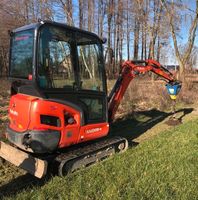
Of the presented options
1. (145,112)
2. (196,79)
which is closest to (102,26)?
(196,79)

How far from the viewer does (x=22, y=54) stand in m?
5.27

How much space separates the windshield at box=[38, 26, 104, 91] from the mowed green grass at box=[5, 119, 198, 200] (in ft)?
4.81

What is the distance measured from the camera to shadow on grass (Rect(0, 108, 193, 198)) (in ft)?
16.3

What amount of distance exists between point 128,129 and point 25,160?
14.0 ft

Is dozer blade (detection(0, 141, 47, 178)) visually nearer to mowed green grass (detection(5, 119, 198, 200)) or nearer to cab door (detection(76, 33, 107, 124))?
mowed green grass (detection(5, 119, 198, 200))

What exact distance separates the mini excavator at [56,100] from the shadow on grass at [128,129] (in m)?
0.26

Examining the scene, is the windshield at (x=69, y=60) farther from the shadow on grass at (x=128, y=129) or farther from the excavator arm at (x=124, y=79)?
the shadow on grass at (x=128, y=129)

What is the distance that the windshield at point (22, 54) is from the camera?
16.5ft

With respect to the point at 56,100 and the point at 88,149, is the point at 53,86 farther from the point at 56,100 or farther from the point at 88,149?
the point at 88,149

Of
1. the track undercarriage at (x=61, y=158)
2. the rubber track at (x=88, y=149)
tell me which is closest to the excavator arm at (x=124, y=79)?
the rubber track at (x=88, y=149)

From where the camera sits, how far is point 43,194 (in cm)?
438

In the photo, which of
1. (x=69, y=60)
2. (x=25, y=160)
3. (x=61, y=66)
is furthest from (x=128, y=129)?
(x=25, y=160)

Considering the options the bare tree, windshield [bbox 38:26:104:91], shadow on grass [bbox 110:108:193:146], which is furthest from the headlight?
the bare tree

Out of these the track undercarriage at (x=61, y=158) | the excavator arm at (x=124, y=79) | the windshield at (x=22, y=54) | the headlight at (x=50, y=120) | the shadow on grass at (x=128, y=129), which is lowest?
the shadow on grass at (x=128, y=129)
